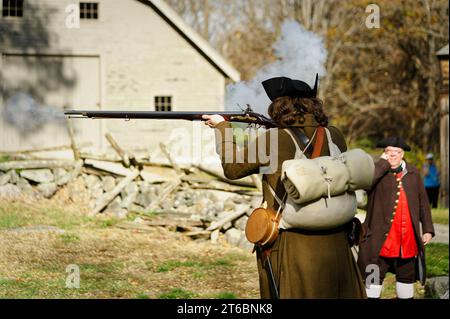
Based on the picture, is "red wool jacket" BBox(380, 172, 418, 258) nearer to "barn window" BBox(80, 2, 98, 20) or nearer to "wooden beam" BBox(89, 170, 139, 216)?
"wooden beam" BBox(89, 170, 139, 216)

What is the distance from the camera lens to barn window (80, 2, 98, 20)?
69.7 feet

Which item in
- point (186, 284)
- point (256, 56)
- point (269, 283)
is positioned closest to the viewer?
point (269, 283)

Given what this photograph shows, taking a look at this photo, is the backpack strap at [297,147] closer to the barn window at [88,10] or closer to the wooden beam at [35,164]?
the wooden beam at [35,164]

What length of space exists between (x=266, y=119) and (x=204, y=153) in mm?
13917

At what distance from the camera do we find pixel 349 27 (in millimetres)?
33500

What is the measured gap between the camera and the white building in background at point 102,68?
1984 cm

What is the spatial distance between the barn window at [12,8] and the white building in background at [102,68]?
1.0 inches

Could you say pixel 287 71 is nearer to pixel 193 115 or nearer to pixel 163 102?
pixel 193 115

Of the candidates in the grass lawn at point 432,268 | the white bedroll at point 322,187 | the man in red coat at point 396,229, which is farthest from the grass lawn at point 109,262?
Answer: the white bedroll at point 322,187

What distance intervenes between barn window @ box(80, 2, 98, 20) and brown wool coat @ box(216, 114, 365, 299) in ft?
56.5

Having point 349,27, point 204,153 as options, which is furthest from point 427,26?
point 204,153

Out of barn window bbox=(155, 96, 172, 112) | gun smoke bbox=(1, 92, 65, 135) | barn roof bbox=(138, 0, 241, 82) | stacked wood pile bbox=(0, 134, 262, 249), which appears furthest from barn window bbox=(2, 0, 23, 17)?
stacked wood pile bbox=(0, 134, 262, 249)

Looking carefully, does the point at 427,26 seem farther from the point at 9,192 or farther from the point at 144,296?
the point at 144,296

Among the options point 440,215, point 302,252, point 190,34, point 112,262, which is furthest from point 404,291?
point 190,34
